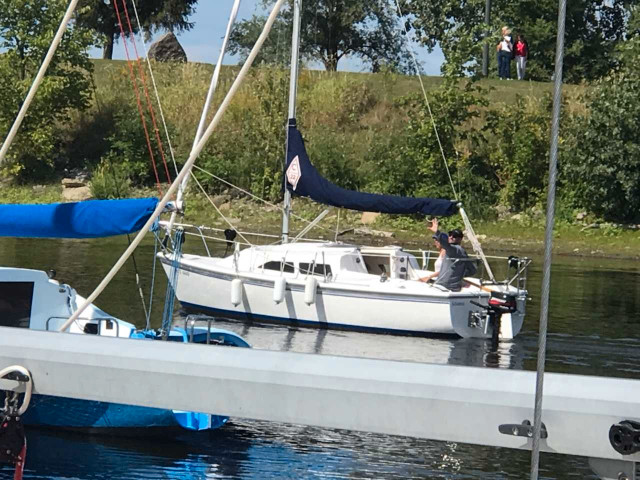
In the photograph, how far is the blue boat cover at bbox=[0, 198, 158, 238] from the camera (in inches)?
444

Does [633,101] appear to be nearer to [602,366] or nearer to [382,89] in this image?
[382,89]

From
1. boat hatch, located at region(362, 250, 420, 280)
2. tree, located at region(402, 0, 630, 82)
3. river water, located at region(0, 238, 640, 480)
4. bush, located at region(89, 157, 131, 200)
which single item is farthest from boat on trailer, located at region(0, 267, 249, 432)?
tree, located at region(402, 0, 630, 82)

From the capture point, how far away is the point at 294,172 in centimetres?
2303

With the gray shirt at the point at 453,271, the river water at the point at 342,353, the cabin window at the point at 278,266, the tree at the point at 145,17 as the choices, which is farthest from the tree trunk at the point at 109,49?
the gray shirt at the point at 453,271

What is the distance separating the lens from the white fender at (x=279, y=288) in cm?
2152

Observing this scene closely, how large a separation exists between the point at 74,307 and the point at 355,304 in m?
8.78

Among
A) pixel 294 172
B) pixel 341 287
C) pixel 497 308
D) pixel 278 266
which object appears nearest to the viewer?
pixel 497 308

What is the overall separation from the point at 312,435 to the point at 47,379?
22.1 feet

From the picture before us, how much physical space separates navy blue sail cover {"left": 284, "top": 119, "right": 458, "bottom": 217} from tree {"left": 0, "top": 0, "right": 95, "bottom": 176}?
23665 millimetres

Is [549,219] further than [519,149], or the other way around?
[519,149]

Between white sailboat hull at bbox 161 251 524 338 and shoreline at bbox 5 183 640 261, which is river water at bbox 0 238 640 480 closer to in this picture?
white sailboat hull at bbox 161 251 524 338

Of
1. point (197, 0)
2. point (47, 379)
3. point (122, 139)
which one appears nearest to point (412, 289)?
point (47, 379)

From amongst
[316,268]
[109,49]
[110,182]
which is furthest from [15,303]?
[109,49]

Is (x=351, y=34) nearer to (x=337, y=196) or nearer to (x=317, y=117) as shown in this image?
(x=317, y=117)
